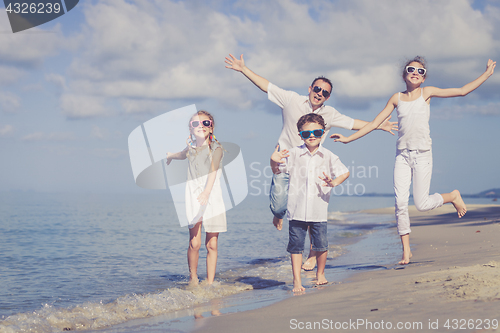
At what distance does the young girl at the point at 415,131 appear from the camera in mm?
5375

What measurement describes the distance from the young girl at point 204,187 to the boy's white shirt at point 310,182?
1113 mm

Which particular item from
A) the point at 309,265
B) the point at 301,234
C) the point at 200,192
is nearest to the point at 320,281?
the point at 301,234

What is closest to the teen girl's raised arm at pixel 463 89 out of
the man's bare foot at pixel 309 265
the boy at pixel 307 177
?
the boy at pixel 307 177

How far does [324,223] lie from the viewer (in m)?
4.70

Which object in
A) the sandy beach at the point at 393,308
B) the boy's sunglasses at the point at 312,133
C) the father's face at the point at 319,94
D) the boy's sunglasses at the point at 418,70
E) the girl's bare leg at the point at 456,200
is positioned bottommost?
the sandy beach at the point at 393,308

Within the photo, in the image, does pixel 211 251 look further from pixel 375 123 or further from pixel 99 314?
pixel 375 123

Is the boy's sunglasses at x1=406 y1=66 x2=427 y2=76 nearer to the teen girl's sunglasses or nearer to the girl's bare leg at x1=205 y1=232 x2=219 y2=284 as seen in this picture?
the teen girl's sunglasses

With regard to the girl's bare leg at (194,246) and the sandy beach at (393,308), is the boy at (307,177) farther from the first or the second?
the girl's bare leg at (194,246)

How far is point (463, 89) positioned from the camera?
5.34 meters

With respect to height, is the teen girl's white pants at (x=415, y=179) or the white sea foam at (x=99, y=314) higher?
the teen girl's white pants at (x=415, y=179)

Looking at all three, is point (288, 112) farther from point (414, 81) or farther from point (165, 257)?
point (165, 257)

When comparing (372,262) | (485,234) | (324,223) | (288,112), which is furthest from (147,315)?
(485,234)

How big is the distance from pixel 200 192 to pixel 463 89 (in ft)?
12.1

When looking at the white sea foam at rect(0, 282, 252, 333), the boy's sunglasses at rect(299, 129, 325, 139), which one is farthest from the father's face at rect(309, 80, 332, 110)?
the white sea foam at rect(0, 282, 252, 333)
